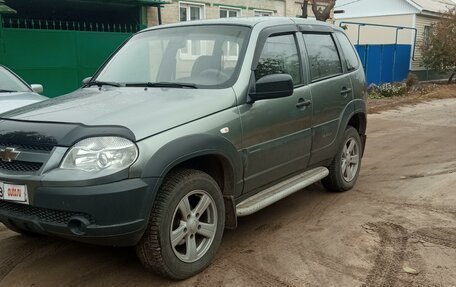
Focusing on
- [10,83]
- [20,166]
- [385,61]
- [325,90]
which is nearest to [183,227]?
[20,166]

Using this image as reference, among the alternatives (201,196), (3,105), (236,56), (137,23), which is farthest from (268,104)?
(137,23)

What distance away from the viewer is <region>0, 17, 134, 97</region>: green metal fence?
1094 centimetres

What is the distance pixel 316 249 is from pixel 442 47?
21.8 metres

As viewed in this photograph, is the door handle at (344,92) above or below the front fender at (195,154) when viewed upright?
above

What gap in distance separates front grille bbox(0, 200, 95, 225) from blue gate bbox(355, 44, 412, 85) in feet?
58.7

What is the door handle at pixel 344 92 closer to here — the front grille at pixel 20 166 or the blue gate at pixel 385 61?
the front grille at pixel 20 166

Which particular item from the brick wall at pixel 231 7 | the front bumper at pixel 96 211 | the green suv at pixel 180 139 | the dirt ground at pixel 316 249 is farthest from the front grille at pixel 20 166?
the brick wall at pixel 231 7

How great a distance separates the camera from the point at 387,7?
2945 centimetres

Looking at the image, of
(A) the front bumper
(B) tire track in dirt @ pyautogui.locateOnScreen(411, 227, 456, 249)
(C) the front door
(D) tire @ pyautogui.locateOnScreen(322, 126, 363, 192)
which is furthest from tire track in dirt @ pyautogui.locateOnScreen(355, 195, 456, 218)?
(A) the front bumper

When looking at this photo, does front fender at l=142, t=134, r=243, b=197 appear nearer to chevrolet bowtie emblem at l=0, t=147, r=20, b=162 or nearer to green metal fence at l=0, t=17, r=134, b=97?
chevrolet bowtie emblem at l=0, t=147, r=20, b=162

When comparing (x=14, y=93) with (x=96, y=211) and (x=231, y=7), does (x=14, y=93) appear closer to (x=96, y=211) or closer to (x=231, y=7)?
(x=96, y=211)

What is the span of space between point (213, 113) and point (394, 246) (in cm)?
195

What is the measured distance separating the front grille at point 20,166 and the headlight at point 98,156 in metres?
0.22

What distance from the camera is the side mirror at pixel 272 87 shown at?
3.83 metres
